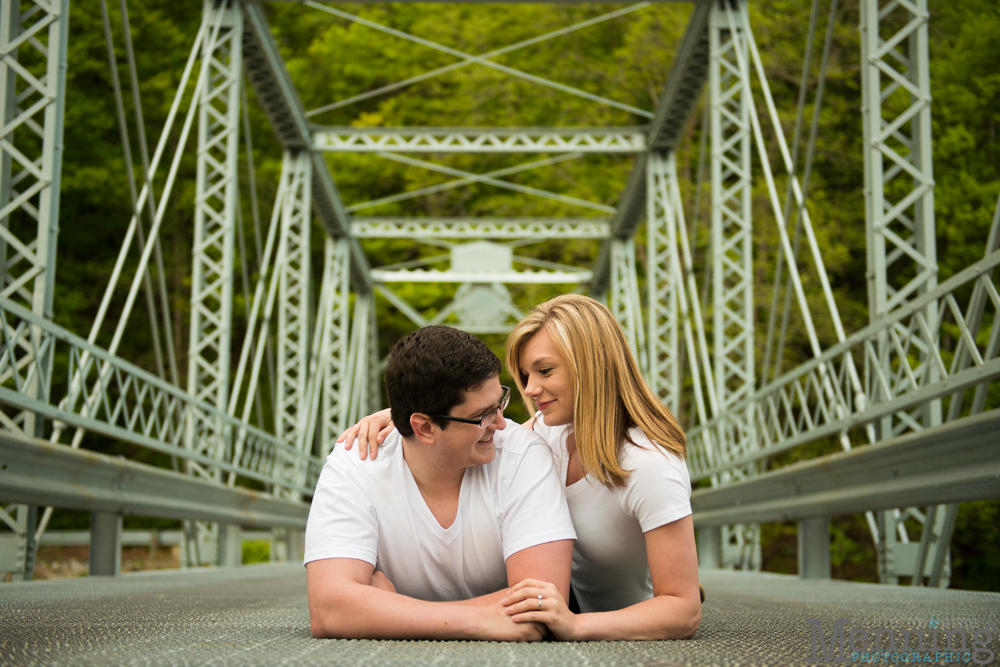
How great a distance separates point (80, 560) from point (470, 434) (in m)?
19.0

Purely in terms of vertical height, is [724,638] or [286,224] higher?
[286,224]

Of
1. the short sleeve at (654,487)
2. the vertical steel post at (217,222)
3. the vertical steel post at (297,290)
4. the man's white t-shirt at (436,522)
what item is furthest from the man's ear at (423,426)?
the vertical steel post at (297,290)

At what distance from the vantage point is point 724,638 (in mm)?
2496

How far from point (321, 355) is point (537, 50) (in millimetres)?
12742

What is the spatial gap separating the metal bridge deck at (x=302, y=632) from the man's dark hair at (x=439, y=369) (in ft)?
2.13

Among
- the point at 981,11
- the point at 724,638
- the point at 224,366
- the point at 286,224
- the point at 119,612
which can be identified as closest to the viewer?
the point at 724,638

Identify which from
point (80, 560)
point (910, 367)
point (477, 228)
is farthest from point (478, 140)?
point (80, 560)

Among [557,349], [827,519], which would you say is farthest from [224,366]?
[557,349]

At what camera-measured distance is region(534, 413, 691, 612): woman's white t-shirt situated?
259 cm

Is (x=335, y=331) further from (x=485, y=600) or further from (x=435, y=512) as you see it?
(x=485, y=600)

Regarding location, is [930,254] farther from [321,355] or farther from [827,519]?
[321,355]

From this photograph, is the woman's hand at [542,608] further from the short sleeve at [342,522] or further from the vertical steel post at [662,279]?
the vertical steel post at [662,279]

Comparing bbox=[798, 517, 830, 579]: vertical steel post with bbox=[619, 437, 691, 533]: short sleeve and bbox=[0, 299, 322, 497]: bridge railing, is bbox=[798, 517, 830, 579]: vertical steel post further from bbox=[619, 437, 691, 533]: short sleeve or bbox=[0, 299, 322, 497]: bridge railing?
bbox=[0, 299, 322, 497]: bridge railing

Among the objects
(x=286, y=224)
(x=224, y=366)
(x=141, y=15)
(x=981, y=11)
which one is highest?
(x=141, y=15)
